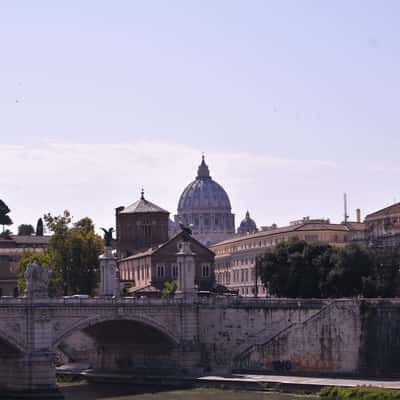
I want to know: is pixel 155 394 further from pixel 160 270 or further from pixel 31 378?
pixel 160 270

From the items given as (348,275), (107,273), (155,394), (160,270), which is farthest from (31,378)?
(160,270)

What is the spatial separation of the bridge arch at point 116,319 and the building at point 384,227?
126ft

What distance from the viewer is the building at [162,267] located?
113 m

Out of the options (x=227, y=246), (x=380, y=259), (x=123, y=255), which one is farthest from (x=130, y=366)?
(x=227, y=246)

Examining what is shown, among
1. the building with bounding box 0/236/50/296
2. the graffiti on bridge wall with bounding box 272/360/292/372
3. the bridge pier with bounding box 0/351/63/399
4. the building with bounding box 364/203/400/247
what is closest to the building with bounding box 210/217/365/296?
the building with bounding box 364/203/400/247

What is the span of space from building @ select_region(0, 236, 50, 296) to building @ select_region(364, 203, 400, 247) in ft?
95.2

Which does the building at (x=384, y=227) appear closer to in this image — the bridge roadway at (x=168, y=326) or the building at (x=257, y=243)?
the building at (x=257, y=243)

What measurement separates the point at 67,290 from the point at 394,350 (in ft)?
97.2

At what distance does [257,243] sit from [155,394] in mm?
76753

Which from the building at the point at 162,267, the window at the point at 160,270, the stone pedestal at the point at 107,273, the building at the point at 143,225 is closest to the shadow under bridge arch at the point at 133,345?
the stone pedestal at the point at 107,273

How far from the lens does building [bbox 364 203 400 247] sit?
118562 mm

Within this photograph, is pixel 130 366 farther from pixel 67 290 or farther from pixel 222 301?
pixel 67 290

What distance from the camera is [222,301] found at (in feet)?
274

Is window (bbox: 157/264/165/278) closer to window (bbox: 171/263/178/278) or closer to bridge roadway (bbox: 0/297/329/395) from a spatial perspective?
window (bbox: 171/263/178/278)
